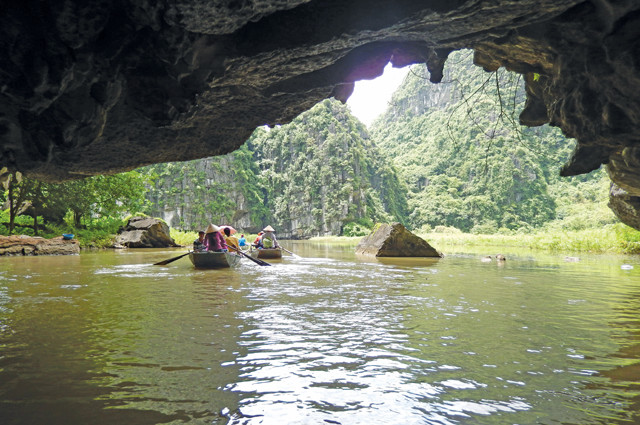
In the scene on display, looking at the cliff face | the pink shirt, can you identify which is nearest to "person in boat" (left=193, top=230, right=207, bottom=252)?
the pink shirt

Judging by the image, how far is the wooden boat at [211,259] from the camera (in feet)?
37.4

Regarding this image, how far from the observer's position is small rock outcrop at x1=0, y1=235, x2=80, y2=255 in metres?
16.8

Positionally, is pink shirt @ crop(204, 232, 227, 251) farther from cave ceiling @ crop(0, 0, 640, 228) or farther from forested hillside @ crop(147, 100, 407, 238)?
forested hillside @ crop(147, 100, 407, 238)

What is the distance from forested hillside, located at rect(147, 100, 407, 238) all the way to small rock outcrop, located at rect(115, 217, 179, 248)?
41188mm

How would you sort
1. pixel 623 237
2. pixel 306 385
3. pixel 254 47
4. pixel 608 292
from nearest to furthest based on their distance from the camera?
1. pixel 306 385
2. pixel 254 47
3. pixel 608 292
4. pixel 623 237

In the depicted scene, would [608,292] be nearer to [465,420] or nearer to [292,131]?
[465,420]

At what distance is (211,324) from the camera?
189 inches

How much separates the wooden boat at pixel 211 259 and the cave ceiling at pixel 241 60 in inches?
219

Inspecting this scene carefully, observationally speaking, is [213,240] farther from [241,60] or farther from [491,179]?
[491,179]

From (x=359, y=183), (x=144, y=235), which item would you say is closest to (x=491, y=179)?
(x=359, y=183)

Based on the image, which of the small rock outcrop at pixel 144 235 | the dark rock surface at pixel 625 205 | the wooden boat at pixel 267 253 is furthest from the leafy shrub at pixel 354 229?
the dark rock surface at pixel 625 205

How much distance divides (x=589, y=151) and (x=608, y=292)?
2744 millimetres

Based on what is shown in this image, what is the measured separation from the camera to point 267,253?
16.5 meters

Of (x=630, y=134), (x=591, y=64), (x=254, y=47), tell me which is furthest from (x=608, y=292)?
(x=254, y=47)
